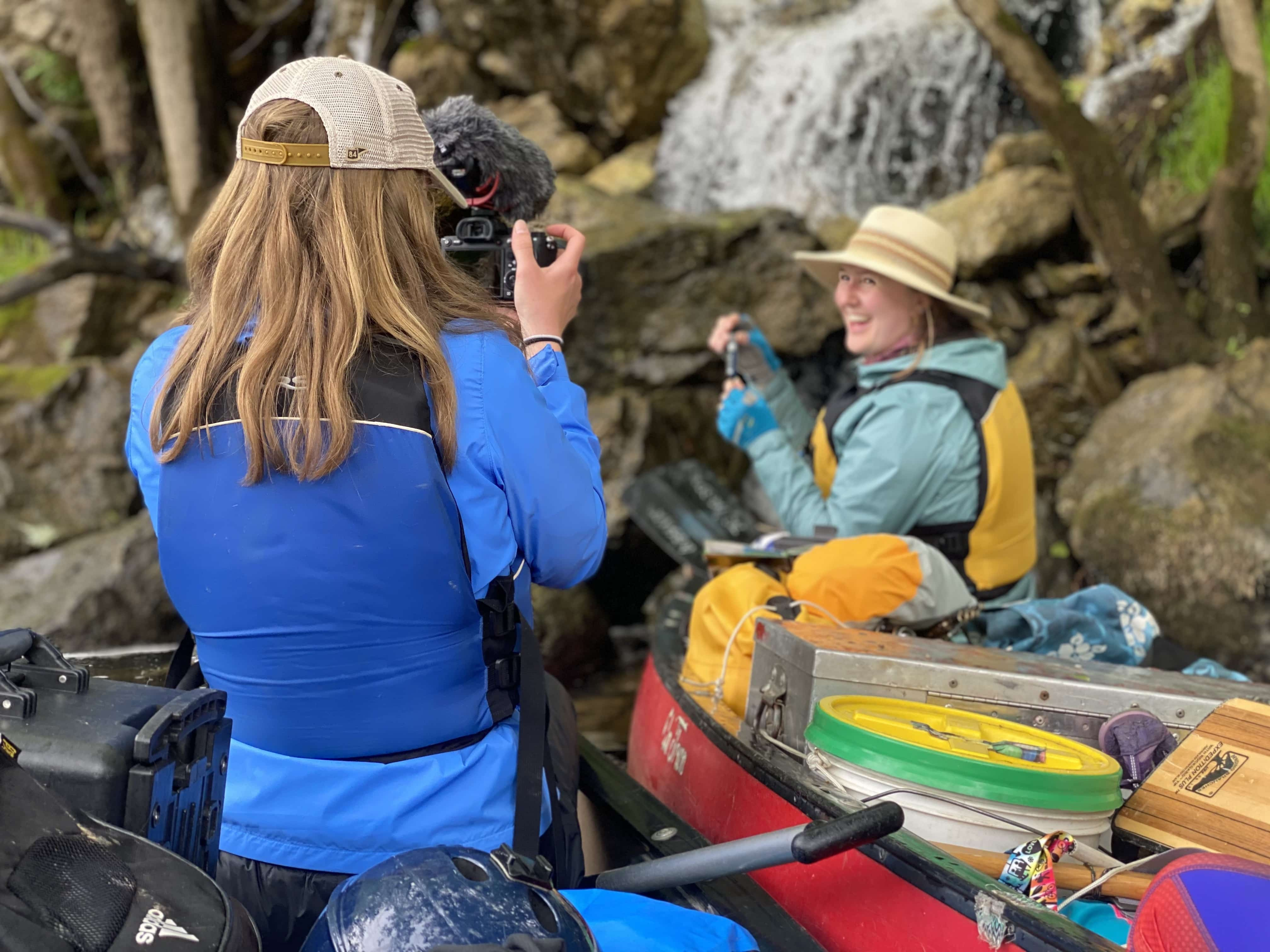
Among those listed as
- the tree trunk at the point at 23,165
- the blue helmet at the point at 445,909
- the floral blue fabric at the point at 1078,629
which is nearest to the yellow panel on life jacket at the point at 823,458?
the floral blue fabric at the point at 1078,629

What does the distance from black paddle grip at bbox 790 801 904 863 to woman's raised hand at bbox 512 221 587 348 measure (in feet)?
2.73

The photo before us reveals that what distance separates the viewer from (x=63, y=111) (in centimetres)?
1094

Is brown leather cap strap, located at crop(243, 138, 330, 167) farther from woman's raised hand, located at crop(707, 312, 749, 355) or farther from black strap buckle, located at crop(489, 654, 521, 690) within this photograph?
woman's raised hand, located at crop(707, 312, 749, 355)

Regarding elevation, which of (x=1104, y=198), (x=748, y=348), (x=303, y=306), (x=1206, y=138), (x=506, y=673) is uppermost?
(x=1206, y=138)

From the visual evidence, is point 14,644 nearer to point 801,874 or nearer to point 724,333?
point 801,874

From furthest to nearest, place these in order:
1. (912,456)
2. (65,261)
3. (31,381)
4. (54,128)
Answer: (54,128)
(65,261)
(31,381)
(912,456)

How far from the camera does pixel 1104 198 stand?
5883mm

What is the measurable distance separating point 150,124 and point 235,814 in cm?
1046

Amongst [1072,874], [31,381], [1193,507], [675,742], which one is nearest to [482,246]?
[675,742]

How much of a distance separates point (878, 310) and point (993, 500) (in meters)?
0.68

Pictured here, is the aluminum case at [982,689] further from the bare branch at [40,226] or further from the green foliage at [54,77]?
the green foliage at [54,77]

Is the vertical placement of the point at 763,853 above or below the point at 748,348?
below

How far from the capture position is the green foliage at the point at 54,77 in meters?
10.7

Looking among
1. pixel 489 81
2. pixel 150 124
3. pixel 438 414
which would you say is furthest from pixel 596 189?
pixel 438 414
